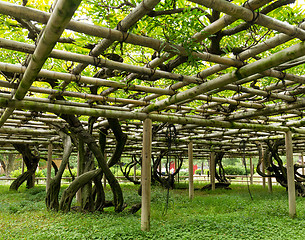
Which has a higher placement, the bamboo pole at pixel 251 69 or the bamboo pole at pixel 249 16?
the bamboo pole at pixel 249 16

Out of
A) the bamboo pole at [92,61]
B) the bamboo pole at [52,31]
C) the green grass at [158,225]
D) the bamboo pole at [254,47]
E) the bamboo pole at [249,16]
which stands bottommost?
the green grass at [158,225]

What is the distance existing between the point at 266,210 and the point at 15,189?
1242 centimetres

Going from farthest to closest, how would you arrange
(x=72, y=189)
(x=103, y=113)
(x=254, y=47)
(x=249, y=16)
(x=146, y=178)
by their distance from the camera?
(x=72, y=189)
(x=146, y=178)
(x=103, y=113)
(x=254, y=47)
(x=249, y=16)

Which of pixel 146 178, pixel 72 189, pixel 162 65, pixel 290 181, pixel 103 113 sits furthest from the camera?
pixel 290 181

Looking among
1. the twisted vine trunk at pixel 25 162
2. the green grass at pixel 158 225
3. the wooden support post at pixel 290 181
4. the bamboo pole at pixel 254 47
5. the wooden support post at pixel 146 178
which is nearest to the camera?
the bamboo pole at pixel 254 47

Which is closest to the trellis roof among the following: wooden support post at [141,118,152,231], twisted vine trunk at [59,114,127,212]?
wooden support post at [141,118,152,231]

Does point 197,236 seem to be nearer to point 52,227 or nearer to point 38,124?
point 52,227

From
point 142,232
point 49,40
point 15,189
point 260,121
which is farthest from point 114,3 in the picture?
point 15,189

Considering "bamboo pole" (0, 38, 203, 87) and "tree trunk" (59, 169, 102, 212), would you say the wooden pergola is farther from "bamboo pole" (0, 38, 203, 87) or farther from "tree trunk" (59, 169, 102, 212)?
"tree trunk" (59, 169, 102, 212)

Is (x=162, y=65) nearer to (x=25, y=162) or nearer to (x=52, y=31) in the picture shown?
(x=52, y=31)

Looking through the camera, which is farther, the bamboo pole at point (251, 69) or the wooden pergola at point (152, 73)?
the bamboo pole at point (251, 69)

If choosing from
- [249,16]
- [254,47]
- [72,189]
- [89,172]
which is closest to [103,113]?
[89,172]

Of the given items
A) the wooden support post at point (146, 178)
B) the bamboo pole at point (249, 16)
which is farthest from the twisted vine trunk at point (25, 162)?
the bamboo pole at point (249, 16)

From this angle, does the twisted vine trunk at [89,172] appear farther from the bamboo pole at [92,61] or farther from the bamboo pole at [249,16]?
the bamboo pole at [249,16]
